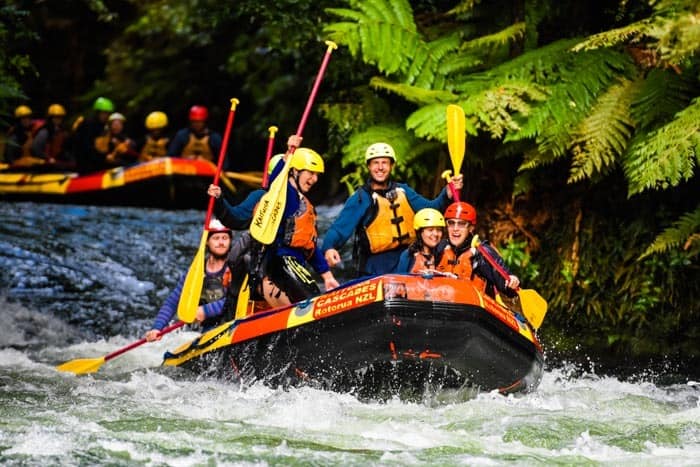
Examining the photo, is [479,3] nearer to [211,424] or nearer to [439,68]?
[439,68]

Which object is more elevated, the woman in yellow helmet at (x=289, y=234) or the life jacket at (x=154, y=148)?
the life jacket at (x=154, y=148)

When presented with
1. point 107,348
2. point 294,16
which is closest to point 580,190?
point 294,16

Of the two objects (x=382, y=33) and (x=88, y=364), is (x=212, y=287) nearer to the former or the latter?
(x=88, y=364)

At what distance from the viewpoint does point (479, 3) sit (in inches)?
352

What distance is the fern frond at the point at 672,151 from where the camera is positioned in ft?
22.4

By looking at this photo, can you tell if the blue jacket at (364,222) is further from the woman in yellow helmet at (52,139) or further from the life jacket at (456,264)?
the woman in yellow helmet at (52,139)

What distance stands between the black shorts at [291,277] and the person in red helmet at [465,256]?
0.88 metres

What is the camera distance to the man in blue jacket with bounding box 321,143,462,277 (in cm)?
787

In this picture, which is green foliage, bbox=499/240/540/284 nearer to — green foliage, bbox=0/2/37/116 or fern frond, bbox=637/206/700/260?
fern frond, bbox=637/206/700/260

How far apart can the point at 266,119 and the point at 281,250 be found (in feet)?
20.9

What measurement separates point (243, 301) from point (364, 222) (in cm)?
101

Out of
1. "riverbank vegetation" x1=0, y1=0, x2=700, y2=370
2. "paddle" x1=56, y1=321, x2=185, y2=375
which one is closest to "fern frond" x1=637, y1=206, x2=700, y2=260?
"riverbank vegetation" x1=0, y1=0, x2=700, y2=370

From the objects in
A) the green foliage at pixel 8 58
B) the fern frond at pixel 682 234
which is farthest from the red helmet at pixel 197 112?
the fern frond at pixel 682 234

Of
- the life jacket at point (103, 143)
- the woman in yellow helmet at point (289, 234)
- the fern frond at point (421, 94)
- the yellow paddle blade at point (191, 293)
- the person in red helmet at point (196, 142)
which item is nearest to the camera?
the woman in yellow helmet at point (289, 234)
